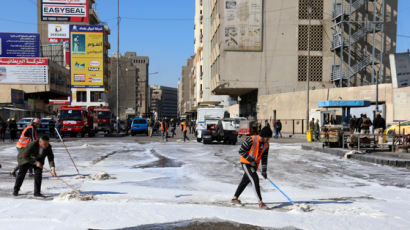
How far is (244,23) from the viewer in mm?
47844

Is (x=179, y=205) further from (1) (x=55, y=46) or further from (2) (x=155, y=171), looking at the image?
(1) (x=55, y=46)

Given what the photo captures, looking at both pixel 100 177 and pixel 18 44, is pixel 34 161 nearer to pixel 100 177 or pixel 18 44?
pixel 100 177

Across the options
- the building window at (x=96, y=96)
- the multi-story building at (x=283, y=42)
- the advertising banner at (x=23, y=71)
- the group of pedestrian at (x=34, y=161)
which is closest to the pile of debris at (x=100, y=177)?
the group of pedestrian at (x=34, y=161)

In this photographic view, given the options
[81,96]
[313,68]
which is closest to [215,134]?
[313,68]

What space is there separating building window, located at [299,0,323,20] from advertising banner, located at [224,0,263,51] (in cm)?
482

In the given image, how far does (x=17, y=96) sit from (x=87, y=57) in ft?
35.4

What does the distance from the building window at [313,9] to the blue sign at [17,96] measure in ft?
125

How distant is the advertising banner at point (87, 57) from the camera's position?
55.1 metres

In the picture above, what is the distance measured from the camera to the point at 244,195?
8.18 m

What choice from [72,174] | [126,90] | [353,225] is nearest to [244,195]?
[353,225]

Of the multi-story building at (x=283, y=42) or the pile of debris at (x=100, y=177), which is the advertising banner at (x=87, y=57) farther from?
the pile of debris at (x=100, y=177)

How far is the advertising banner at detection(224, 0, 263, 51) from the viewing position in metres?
47.6

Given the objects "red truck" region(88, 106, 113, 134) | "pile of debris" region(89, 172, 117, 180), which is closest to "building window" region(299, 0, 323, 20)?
"red truck" region(88, 106, 113, 134)

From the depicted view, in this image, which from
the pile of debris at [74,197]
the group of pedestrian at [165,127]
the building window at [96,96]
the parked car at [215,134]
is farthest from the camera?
the building window at [96,96]
